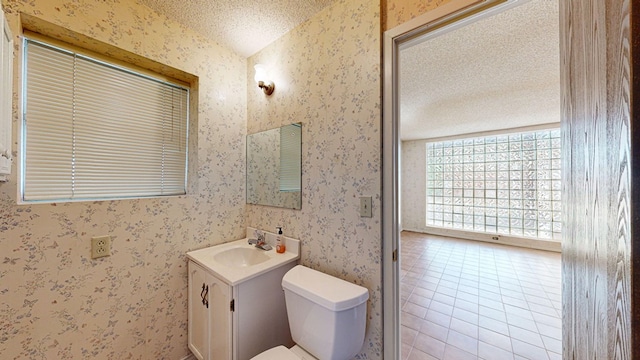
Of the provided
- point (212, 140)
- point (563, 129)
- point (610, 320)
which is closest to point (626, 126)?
point (610, 320)

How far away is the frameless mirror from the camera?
1.66 meters

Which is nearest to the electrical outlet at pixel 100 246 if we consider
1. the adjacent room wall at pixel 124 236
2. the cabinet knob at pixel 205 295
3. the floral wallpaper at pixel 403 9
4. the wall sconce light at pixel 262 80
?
the adjacent room wall at pixel 124 236

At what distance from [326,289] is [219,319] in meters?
0.71

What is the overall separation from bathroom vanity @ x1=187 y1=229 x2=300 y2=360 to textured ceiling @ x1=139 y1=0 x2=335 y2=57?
1.60 m

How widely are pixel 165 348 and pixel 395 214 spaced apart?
1809mm

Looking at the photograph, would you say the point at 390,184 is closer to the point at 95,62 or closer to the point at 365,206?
the point at 365,206

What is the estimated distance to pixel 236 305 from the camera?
1.25 metres

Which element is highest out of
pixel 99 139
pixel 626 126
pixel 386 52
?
pixel 386 52

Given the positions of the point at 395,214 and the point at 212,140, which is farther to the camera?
the point at 212,140

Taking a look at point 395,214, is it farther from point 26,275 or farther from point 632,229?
point 26,275

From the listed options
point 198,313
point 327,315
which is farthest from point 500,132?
point 198,313

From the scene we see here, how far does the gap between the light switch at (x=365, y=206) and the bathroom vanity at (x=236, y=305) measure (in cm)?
60

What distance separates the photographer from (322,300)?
109cm

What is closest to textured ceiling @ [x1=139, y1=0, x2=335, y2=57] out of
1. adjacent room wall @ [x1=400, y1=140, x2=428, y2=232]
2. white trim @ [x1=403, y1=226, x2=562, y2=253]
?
adjacent room wall @ [x1=400, y1=140, x2=428, y2=232]
